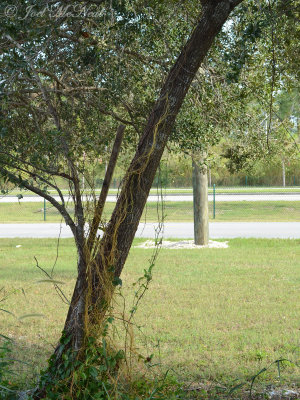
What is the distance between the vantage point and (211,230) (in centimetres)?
2041

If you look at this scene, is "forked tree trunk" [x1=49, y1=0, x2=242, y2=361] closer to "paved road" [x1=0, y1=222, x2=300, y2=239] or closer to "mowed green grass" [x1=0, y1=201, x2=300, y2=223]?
"paved road" [x1=0, y1=222, x2=300, y2=239]

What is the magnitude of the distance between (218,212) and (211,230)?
711 centimetres

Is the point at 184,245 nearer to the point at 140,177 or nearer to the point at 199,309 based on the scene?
the point at 199,309

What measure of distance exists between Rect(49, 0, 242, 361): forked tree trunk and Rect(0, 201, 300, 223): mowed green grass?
19000 mm

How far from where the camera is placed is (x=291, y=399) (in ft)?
17.2

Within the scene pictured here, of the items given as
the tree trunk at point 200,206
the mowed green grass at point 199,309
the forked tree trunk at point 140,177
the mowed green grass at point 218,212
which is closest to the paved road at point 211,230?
the mowed green grass at point 218,212

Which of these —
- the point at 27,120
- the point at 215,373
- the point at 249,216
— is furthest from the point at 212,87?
the point at 249,216

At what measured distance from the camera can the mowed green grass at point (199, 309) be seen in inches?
258

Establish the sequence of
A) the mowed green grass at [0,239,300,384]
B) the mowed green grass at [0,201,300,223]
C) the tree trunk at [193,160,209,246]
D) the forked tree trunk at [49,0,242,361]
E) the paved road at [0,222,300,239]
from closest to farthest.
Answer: the forked tree trunk at [49,0,242,361] < the mowed green grass at [0,239,300,384] < the tree trunk at [193,160,209,246] < the paved road at [0,222,300,239] < the mowed green grass at [0,201,300,223]

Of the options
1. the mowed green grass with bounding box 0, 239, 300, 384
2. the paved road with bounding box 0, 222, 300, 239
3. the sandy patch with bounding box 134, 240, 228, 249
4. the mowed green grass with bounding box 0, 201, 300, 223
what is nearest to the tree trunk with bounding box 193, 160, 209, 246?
the sandy patch with bounding box 134, 240, 228, 249

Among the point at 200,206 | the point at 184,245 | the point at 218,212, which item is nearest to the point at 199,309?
the point at 200,206

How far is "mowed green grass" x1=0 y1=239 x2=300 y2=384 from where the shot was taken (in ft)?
21.5

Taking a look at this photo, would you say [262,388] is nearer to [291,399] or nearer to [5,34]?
[291,399]

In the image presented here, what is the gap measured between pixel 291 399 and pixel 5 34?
4224 millimetres
